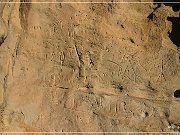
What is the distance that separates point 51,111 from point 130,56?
0.73 meters

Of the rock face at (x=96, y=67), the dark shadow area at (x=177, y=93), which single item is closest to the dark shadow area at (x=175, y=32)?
the rock face at (x=96, y=67)

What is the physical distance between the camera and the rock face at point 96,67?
3.06 m

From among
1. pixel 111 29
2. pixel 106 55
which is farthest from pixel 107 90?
pixel 111 29

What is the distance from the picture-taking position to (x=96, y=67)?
10.3ft

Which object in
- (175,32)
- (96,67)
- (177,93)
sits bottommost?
(177,93)

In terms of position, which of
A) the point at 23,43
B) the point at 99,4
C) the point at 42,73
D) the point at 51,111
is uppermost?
the point at 99,4

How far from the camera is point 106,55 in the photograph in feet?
10.4

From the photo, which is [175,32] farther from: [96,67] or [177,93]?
[96,67]

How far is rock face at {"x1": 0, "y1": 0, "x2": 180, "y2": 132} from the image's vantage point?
306 cm

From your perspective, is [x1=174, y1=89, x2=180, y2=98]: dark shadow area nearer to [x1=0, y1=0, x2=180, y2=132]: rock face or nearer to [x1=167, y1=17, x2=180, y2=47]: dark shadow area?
[x1=0, y1=0, x2=180, y2=132]: rock face

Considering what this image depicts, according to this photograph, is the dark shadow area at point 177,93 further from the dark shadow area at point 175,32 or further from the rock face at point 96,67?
the dark shadow area at point 175,32

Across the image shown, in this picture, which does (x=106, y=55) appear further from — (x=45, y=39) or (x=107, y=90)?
(x=45, y=39)

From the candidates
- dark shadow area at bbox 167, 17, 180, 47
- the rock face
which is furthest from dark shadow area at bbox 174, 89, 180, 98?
dark shadow area at bbox 167, 17, 180, 47

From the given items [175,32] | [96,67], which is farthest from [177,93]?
[96,67]
